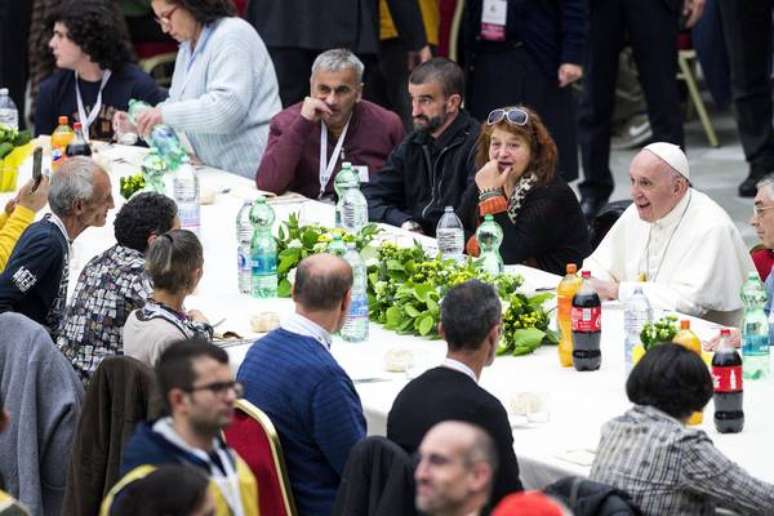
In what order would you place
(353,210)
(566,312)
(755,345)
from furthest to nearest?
(353,210)
(566,312)
(755,345)

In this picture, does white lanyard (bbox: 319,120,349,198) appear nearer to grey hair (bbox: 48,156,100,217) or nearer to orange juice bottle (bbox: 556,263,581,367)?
grey hair (bbox: 48,156,100,217)

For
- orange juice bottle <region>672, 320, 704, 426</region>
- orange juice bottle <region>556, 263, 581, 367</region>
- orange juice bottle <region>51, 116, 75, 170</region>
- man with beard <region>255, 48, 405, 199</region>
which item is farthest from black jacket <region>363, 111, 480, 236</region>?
orange juice bottle <region>672, 320, 704, 426</region>

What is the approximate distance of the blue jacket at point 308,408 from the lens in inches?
182

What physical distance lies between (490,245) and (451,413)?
77.9 inches

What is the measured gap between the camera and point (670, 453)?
416 cm

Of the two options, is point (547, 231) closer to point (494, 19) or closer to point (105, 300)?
point (105, 300)

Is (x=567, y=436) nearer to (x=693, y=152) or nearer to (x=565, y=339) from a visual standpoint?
(x=565, y=339)

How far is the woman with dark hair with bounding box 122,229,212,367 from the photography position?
16.9ft

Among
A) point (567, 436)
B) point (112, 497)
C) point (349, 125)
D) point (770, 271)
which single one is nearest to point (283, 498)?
point (567, 436)

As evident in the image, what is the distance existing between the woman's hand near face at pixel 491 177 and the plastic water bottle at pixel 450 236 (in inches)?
10.9

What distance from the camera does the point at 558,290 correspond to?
18.2 feet

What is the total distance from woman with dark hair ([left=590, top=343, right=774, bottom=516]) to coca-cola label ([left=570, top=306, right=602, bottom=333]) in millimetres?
942

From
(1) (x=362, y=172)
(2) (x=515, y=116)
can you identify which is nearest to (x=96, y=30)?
(1) (x=362, y=172)

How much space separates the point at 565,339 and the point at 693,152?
6.11 m
